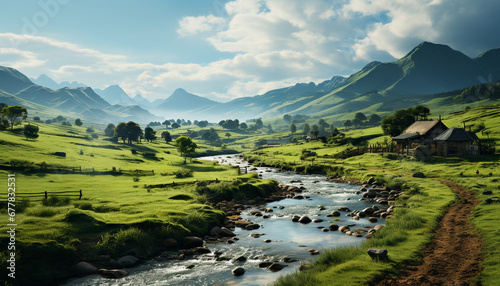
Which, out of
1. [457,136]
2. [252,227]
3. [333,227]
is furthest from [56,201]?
[457,136]

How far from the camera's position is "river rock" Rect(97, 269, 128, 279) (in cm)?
2044

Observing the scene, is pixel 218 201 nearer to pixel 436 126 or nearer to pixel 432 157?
pixel 432 157

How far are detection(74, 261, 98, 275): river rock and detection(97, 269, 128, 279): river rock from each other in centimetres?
60

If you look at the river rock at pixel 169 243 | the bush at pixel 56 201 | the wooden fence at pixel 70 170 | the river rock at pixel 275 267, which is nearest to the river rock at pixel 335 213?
the river rock at pixel 275 267

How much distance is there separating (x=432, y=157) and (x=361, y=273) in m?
65.9

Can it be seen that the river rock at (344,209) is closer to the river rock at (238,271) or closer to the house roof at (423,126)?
the river rock at (238,271)

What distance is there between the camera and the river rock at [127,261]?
22141 millimetres

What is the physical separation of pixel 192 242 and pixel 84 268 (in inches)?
351

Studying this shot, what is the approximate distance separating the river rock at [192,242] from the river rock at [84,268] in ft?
25.5

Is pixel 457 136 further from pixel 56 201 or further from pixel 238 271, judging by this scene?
pixel 56 201

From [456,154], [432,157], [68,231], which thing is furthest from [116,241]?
[456,154]

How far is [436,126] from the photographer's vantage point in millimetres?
82875

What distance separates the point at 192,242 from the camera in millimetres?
26438

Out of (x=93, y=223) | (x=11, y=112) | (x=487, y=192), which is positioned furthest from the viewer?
(x=11, y=112)
